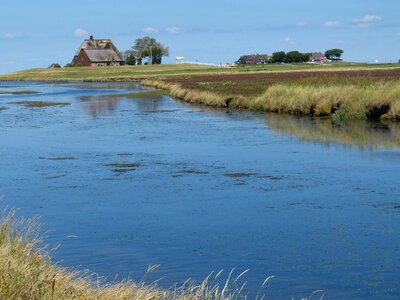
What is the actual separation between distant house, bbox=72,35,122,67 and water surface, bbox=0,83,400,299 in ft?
360

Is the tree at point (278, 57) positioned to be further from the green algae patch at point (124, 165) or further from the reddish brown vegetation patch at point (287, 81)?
the green algae patch at point (124, 165)

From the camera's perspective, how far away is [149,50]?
137750 mm

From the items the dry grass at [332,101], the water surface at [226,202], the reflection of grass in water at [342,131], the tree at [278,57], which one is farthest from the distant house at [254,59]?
the water surface at [226,202]

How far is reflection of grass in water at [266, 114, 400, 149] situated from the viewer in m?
20.5

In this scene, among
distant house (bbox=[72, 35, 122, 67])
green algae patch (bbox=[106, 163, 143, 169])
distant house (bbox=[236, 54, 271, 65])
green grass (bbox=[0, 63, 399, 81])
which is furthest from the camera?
distant house (bbox=[236, 54, 271, 65])

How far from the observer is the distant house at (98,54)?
132500mm

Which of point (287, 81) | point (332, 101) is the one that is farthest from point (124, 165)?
point (287, 81)

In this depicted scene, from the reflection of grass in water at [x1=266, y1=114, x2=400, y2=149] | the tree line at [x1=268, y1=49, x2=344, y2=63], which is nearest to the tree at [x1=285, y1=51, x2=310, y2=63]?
the tree line at [x1=268, y1=49, x2=344, y2=63]

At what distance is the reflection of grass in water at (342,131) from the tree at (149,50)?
111 m

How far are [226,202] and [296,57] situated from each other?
13448 centimetres

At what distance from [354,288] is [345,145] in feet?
39.9

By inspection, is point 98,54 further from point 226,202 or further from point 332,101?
point 226,202

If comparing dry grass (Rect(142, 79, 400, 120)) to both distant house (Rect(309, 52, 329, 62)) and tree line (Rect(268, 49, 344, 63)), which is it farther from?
distant house (Rect(309, 52, 329, 62))

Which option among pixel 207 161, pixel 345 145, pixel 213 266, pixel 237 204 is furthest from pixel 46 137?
pixel 213 266
